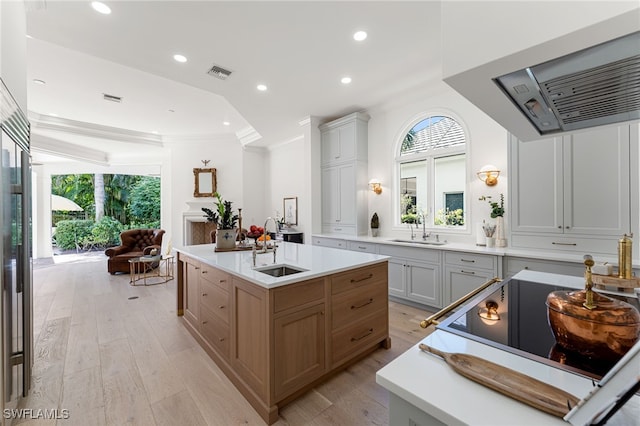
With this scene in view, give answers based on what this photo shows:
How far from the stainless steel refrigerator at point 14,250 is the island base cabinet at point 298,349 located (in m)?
1.50

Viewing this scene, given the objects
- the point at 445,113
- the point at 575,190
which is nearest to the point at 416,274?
the point at 575,190

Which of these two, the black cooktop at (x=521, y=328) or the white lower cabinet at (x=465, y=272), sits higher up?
the black cooktop at (x=521, y=328)

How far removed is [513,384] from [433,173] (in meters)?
3.73

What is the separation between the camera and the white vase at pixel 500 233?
317 cm

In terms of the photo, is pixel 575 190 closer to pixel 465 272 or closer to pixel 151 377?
pixel 465 272

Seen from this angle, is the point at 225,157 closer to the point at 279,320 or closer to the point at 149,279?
the point at 149,279

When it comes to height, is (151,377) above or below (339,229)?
below

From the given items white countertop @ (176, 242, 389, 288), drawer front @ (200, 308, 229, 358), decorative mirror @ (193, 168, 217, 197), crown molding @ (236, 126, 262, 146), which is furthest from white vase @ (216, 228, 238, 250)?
decorative mirror @ (193, 168, 217, 197)

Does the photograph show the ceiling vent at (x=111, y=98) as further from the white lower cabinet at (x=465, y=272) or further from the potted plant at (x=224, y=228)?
the white lower cabinet at (x=465, y=272)

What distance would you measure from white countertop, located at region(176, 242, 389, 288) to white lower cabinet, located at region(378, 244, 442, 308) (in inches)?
47.5

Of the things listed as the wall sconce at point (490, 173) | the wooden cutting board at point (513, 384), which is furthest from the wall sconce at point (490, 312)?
the wall sconce at point (490, 173)

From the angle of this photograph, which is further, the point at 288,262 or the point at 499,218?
the point at 499,218

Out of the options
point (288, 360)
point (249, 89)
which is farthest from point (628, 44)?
point (249, 89)

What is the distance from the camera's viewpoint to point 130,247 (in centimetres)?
610
